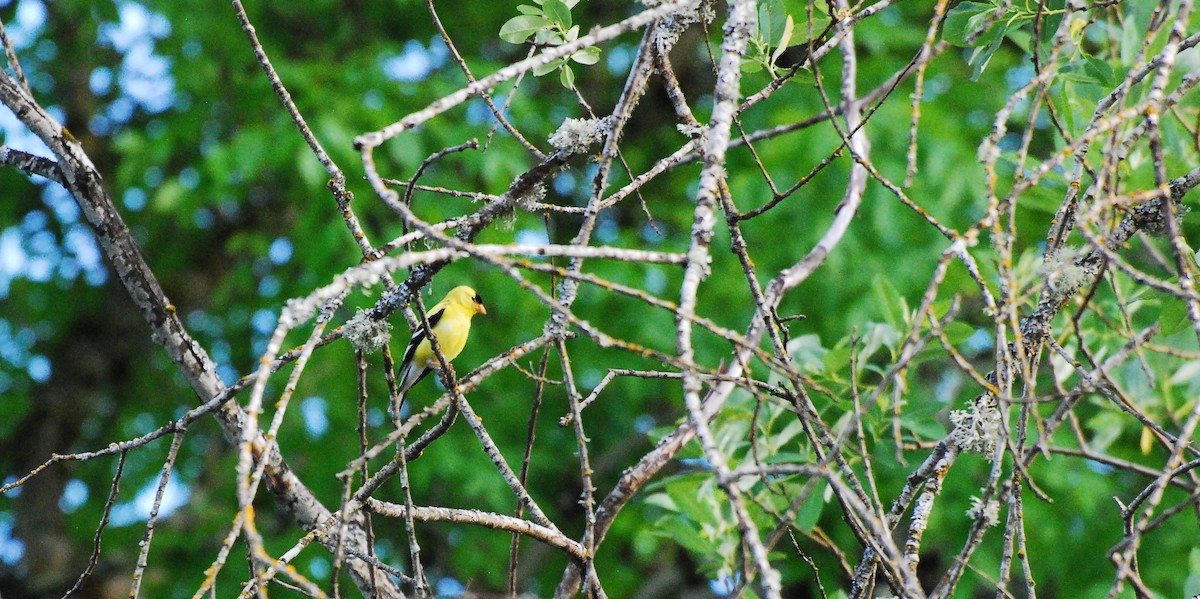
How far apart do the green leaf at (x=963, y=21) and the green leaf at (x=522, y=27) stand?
867mm

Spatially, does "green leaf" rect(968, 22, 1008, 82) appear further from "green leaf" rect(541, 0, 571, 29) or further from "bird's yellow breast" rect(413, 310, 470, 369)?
"bird's yellow breast" rect(413, 310, 470, 369)

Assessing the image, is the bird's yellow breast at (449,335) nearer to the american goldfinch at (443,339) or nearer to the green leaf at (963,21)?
the american goldfinch at (443,339)

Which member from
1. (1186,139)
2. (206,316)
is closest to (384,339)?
(1186,139)

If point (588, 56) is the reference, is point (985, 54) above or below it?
below

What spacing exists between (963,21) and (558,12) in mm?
919

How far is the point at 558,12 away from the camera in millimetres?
2389

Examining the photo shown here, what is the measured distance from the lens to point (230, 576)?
664 cm

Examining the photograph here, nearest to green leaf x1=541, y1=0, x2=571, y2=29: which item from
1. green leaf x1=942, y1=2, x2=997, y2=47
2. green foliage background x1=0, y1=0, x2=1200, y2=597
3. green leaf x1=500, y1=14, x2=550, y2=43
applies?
green leaf x1=500, y1=14, x2=550, y2=43

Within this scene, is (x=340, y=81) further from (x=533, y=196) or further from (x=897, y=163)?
(x=533, y=196)

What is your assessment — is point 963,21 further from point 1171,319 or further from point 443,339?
point 443,339

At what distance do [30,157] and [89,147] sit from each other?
661 centimetres

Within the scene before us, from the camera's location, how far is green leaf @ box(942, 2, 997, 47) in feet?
7.88

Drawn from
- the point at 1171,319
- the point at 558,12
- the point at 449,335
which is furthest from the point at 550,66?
the point at 449,335

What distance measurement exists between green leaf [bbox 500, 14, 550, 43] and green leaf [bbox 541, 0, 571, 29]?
0.03 m
